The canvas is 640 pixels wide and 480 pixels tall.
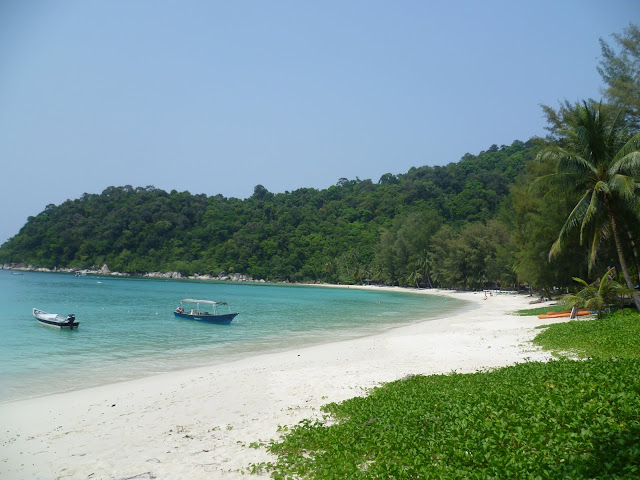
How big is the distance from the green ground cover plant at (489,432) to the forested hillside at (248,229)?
99693 millimetres

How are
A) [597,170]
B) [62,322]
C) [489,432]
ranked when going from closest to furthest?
[489,432] < [597,170] < [62,322]

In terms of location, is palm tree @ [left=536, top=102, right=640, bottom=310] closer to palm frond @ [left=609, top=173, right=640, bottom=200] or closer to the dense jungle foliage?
palm frond @ [left=609, top=173, right=640, bottom=200]

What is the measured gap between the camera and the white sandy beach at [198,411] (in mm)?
7359

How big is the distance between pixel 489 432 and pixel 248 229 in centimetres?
13685

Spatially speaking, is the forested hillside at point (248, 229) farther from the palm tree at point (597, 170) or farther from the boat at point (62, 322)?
the palm tree at point (597, 170)

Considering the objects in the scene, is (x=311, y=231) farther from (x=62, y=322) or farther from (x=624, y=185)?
(x=624, y=185)

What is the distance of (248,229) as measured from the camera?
140 m

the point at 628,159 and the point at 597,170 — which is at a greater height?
the point at 628,159

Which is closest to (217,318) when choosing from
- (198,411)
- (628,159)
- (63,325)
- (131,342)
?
(131,342)

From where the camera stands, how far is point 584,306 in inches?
755

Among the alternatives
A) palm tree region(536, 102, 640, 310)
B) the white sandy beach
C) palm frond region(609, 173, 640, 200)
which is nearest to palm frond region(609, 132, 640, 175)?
Answer: palm tree region(536, 102, 640, 310)

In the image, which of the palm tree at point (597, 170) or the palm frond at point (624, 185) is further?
the palm tree at point (597, 170)

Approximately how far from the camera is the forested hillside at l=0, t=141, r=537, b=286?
12281cm

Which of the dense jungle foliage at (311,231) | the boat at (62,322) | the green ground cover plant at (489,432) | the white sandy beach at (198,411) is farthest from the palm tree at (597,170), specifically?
the dense jungle foliage at (311,231)
